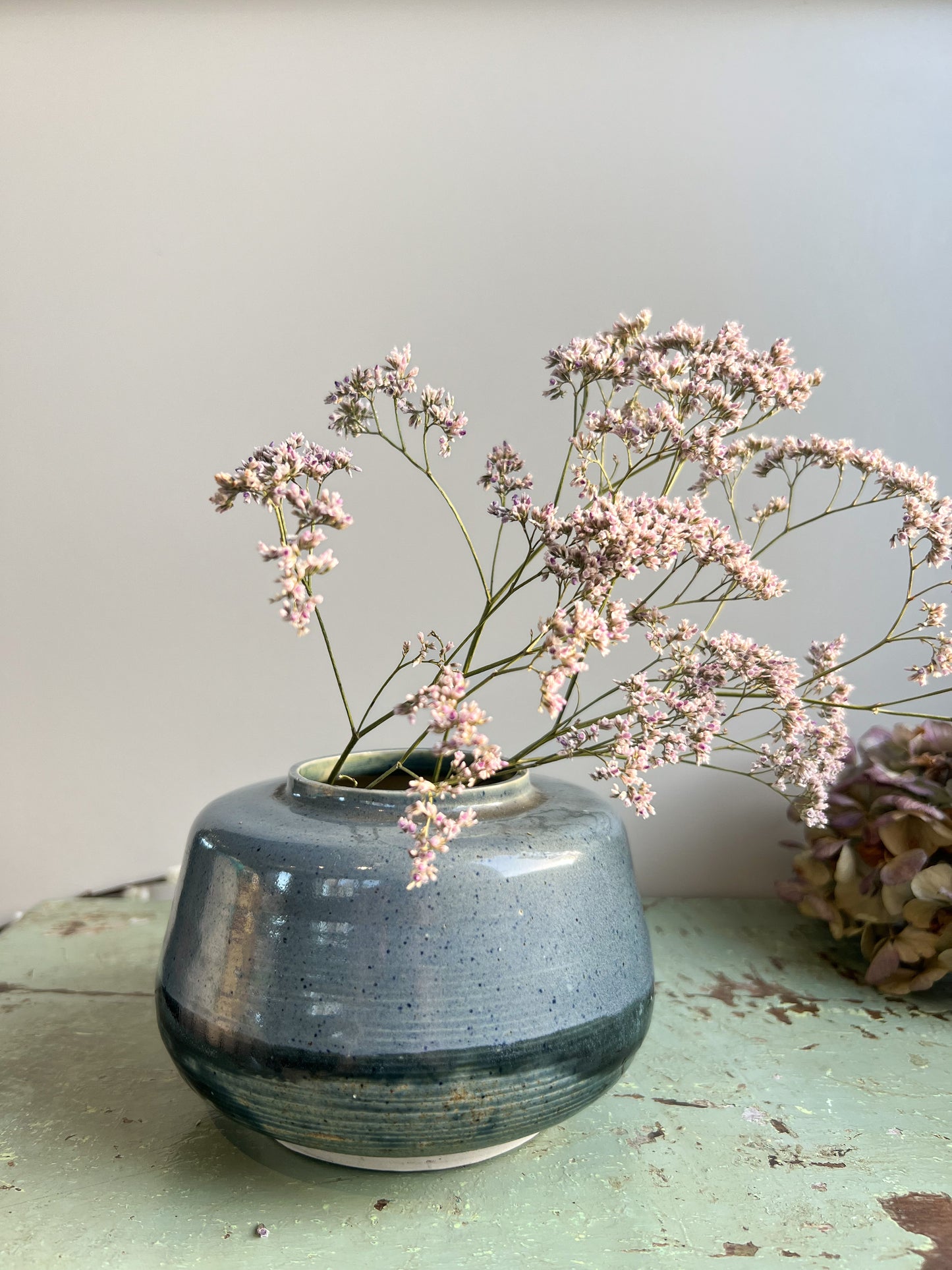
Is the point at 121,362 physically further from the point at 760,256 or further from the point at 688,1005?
the point at 688,1005

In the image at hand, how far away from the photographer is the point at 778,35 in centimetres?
93

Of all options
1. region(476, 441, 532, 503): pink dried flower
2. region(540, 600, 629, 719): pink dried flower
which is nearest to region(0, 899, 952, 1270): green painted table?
region(540, 600, 629, 719): pink dried flower

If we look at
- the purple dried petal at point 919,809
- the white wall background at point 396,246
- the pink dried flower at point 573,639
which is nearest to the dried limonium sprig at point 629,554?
the pink dried flower at point 573,639

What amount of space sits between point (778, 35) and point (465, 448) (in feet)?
1.70

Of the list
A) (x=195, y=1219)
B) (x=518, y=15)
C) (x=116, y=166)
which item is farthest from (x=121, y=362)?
(x=195, y=1219)

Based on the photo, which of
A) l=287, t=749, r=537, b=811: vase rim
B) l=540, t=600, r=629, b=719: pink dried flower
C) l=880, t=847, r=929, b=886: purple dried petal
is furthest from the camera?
l=880, t=847, r=929, b=886: purple dried petal

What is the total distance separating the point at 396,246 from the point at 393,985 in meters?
0.76

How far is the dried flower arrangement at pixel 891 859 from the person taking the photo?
0.77 meters

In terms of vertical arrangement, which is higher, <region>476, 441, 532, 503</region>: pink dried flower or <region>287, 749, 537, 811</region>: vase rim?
<region>476, 441, 532, 503</region>: pink dried flower

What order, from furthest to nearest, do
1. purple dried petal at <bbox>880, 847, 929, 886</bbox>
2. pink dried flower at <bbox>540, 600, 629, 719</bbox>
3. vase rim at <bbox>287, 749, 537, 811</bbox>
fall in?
purple dried petal at <bbox>880, 847, 929, 886</bbox> < vase rim at <bbox>287, 749, 537, 811</bbox> < pink dried flower at <bbox>540, 600, 629, 719</bbox>

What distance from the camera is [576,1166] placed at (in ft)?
1.79

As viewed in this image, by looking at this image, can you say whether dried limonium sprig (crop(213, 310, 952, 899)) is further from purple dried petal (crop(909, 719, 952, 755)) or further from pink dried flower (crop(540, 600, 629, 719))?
purple dried petal (crop(909, 719, 952, 755))

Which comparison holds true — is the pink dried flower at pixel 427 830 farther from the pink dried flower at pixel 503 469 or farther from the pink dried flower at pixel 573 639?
the pink dried flower at pixel 503 469

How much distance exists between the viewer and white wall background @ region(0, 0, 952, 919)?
3.07 feet
